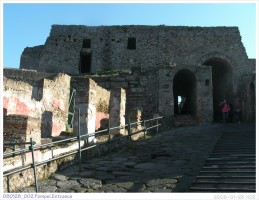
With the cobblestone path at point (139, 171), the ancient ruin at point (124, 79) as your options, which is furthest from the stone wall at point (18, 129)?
the cobblestone path at point (139, 171)

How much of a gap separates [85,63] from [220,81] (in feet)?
34.9

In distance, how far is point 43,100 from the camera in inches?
523

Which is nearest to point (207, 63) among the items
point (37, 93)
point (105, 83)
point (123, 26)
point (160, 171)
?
point (123, 26)

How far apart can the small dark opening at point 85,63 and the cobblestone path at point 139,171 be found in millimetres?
18434

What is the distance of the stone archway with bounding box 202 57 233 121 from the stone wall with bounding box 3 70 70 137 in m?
12.3

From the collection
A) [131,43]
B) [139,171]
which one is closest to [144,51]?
[131,43]

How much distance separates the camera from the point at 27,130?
7.27 m

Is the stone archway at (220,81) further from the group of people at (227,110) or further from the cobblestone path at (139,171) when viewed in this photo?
the cobblestone path at (139,171)

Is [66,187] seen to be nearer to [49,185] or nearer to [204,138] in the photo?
[49,185]

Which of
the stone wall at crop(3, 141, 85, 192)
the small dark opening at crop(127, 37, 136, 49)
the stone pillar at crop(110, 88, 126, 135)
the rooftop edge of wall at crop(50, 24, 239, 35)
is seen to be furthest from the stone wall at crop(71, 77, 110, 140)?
the rooftop edge of wall at crop(50, 24, 239, 35)

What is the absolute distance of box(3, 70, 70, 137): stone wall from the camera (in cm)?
1098

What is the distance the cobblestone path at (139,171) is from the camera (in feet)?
21.6

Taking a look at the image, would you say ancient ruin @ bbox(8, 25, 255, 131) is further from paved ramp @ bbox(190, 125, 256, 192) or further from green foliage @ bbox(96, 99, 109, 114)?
paved ramp @ bbox(190, 125, 256, 192)

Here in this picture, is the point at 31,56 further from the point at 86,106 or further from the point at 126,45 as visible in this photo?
the point at 86,106
